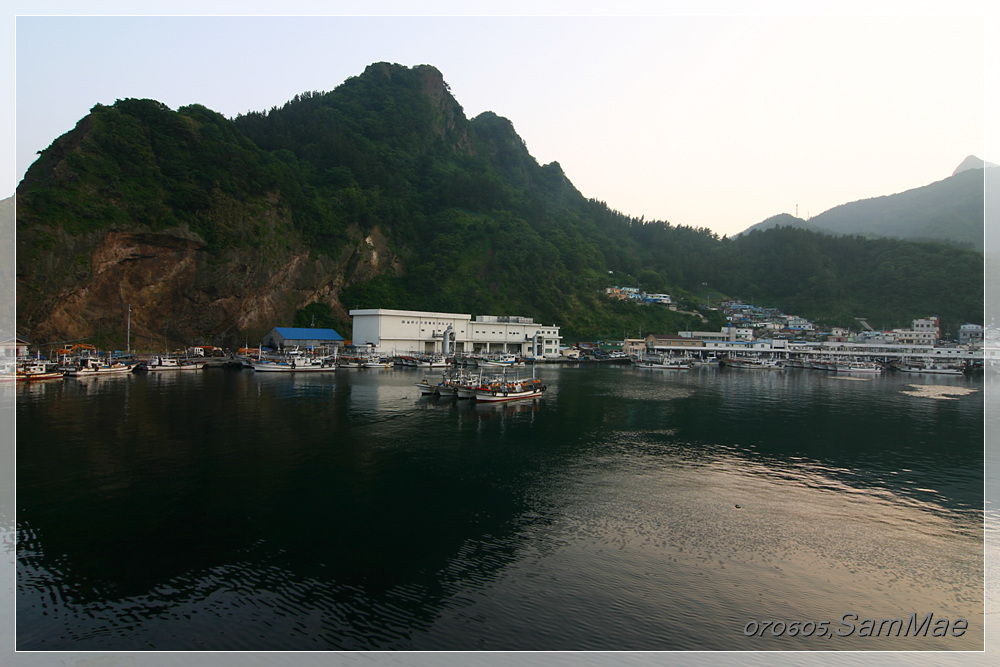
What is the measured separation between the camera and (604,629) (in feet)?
23.0

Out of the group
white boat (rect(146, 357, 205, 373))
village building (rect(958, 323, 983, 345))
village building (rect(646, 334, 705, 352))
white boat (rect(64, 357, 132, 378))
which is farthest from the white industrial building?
village building (rect(958, 323, 983, 345))

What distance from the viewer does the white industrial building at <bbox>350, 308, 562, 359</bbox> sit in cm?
4944

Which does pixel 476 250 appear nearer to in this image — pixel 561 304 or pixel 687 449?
pixel 561 304

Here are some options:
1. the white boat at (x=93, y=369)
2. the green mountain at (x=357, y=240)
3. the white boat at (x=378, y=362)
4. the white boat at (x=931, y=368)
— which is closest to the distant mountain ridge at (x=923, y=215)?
the green mountain at (x=357, y=240)

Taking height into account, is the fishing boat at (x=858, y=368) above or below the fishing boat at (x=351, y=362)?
below

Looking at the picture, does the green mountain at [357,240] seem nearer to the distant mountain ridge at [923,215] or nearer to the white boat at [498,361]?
the white boat at [498,361]

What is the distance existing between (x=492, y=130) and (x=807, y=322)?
254 feet

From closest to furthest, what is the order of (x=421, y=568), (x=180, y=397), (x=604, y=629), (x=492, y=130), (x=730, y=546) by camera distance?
(x=604, y=629)
(x=421, y=568)
(x=730, y=546)
(x=180, y=397)
(x=492, y=130)

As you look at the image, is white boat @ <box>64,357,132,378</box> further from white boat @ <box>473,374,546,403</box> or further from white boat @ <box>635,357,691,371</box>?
white boat @ <box>635,357,691,371</box>

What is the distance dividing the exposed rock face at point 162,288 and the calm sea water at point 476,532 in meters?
17.7

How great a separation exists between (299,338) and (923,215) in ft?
550

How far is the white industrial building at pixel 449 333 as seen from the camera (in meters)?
49.4

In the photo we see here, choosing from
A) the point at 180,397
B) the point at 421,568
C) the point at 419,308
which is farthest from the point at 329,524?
the point at 419,308

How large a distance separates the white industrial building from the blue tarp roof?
8.03 feet
